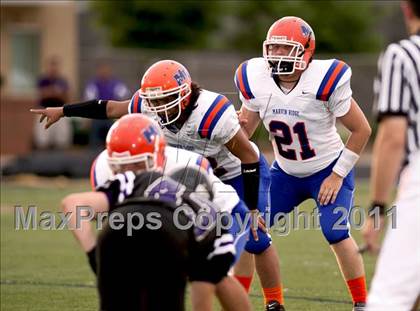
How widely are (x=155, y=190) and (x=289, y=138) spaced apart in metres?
1.87

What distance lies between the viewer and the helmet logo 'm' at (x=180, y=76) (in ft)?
17.4

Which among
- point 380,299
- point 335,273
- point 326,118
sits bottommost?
point 335,273

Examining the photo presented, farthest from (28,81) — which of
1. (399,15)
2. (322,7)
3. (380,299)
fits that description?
(380,299)

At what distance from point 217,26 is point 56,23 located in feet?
12.6

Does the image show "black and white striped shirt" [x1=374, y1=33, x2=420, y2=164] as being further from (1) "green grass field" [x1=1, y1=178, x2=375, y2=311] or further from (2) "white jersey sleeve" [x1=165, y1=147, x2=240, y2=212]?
(1) "green grass field" [x1=1, y1=178, x2=375, y2=311]

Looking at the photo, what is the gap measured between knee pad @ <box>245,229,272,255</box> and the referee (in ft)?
5.17

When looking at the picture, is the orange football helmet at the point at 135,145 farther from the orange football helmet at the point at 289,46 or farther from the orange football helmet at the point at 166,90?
the orange football helmet at the point at 289,46

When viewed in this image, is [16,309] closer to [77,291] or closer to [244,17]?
[77,291]

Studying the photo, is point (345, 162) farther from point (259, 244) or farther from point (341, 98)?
point (259, 244)

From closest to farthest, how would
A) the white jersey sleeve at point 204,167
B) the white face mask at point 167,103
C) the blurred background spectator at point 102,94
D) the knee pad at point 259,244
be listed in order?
the white jersey sleeve at point 204,167, the white face mask at point 167,103, the knee pad at point 259,244, the blurred background spectator at point 102,94

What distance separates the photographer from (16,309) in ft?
20.3

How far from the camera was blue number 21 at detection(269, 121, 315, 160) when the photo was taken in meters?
5.92

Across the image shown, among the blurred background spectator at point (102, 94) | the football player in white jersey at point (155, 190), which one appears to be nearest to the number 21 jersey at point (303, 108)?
the football player in white jersey at point (155, 190)

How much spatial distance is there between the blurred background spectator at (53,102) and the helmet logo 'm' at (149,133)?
489 inches
